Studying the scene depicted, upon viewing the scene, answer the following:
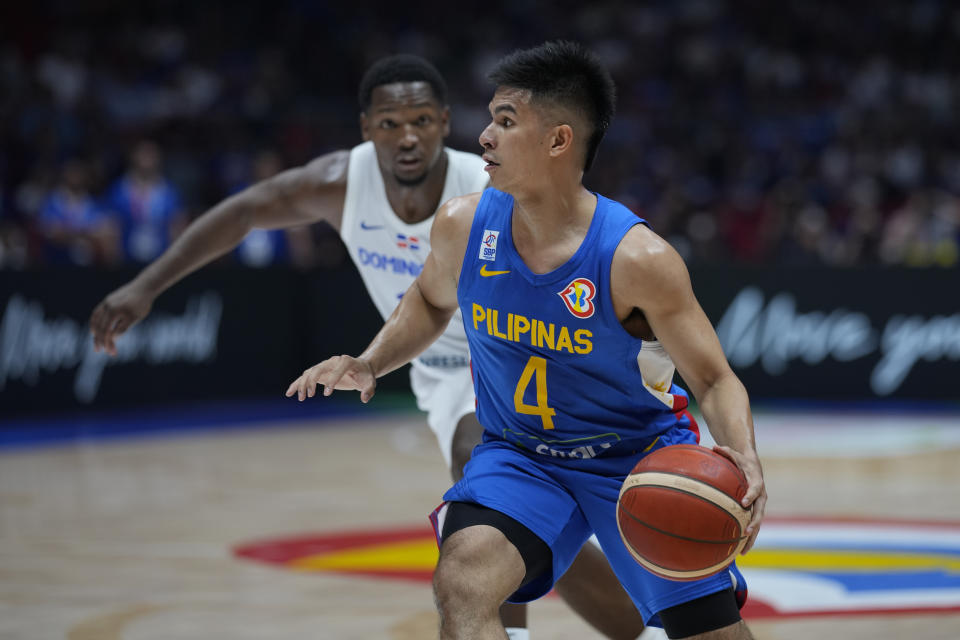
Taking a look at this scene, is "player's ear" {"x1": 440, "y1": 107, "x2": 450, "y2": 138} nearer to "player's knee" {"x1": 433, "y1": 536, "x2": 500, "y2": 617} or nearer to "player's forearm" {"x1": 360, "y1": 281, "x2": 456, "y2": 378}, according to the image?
"player's forearm" {"x1": 360, "y1": 281, "x2": 456, "y2": 378}

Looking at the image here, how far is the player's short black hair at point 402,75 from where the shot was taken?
4.55 m

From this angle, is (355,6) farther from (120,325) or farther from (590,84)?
(590,84)

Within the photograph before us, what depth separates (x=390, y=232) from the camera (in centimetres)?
466

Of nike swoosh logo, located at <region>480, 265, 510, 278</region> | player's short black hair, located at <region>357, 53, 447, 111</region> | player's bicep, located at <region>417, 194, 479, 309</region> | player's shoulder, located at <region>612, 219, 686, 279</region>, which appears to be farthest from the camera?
player's short black hair, located at <region>357, 53, 447, 111</region>

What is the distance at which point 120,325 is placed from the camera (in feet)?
14.3

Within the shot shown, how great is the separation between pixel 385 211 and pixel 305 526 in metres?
2.58

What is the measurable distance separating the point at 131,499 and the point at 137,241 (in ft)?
14.1

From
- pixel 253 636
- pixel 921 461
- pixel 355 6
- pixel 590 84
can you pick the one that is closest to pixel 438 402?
pixel 253 636

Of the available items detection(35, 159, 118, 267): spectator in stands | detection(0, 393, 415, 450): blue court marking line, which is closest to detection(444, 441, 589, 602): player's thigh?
detection(0, 393, 415, 450): blue court marking line

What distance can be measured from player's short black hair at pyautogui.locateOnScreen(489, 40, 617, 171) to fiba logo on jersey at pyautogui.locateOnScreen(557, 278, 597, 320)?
1.46ft

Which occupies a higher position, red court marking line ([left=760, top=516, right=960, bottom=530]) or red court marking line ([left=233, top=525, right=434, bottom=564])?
red court marking line ([left=760, top=516, right=960, bottom=530])

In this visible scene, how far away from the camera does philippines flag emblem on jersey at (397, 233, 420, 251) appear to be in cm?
460

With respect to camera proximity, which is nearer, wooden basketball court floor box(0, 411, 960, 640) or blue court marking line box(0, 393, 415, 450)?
wooden basketball court floor box(0, 411, 960, 640)

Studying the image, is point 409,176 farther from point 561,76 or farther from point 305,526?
point 305,526
